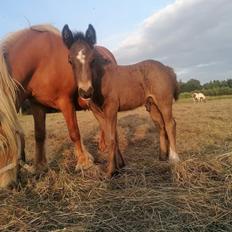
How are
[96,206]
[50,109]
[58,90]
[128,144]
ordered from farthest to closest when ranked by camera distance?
1. [128,144]
2. [50,109]
3. [58,90]
4. [96,206]

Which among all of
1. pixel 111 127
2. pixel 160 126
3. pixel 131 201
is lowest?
pixel 131 201

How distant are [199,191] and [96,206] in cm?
100

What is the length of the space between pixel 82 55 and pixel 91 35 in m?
0.40

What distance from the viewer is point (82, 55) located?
445 centimetres

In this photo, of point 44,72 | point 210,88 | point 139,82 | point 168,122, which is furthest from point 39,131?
point 210,88

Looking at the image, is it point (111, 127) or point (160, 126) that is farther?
point (160, 126)

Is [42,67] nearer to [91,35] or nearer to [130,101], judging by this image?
[91,35]

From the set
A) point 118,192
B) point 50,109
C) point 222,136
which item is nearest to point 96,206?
point 118,192

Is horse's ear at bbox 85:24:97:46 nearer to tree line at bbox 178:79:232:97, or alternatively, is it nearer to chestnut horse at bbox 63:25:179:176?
chestnut horse at bbox 63:25:179:176

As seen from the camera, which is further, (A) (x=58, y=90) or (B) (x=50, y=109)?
(B) (x=50, y=109)

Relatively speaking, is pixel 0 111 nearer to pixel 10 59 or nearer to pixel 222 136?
pixel 10 59

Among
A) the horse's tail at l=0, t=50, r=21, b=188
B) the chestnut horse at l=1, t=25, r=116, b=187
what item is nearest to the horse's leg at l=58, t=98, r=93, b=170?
the chestnut horse at l=1, t=25, r=116, b=187

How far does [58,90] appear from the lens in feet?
17.9

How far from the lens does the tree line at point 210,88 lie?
49312 millimetres
